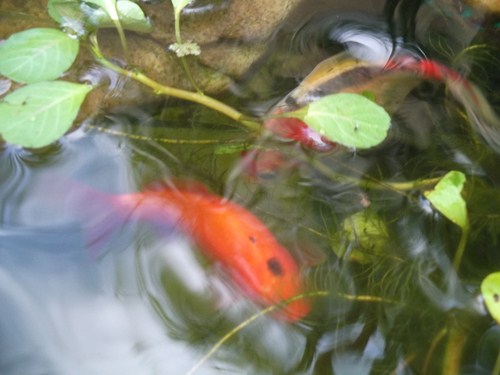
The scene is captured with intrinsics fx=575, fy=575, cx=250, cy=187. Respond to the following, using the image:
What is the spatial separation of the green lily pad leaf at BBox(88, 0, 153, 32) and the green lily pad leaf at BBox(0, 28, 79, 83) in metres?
0.20

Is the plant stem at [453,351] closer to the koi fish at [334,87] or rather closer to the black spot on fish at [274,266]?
the black spot on fish at [274,266]

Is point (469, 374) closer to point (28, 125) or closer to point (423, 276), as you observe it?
point (423, 276)

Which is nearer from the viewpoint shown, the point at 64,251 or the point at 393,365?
the point at 393,365

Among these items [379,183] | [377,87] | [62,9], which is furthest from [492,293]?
[62,9]

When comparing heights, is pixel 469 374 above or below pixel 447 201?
below

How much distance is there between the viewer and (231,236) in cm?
169

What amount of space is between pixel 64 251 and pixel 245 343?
0.60m

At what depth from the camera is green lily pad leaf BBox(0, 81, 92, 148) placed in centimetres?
146

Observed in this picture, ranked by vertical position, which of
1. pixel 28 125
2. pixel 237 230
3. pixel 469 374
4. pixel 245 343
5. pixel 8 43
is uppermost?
pixel 8 43

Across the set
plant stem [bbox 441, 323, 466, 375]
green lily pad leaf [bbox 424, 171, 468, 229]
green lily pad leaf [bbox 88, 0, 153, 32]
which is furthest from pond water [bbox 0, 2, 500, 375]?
green lily pad leaf [bbox 88, 0, 153, 32]

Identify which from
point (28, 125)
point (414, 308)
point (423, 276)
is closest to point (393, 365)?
point (414, 308)

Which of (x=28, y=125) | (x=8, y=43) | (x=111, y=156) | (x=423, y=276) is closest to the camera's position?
(x=28, y=125)

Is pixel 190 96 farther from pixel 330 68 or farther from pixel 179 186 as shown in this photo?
pixel 330 68

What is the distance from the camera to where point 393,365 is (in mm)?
1547
